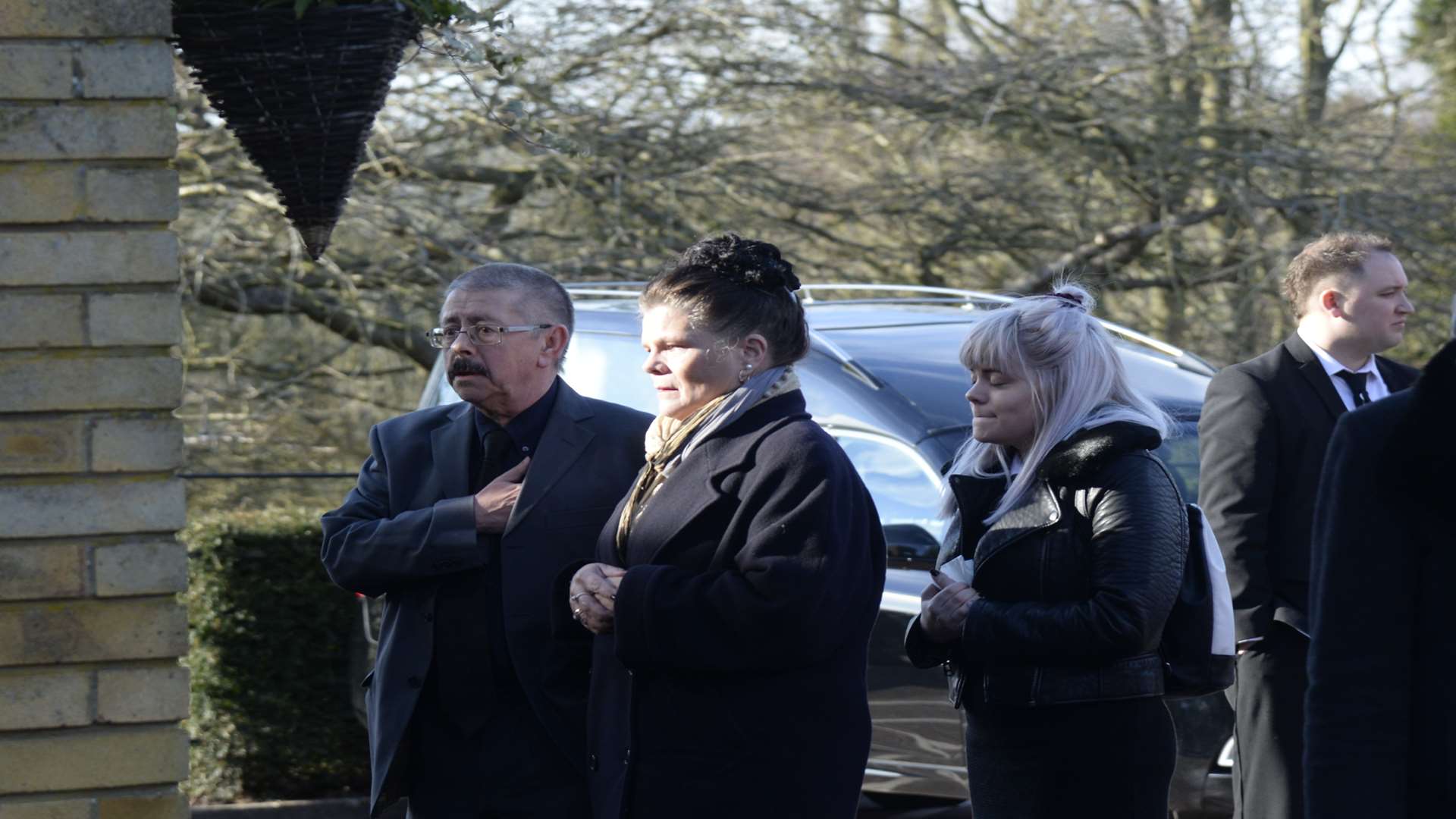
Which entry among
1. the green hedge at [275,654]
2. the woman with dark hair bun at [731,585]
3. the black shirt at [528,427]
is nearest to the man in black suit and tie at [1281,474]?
the woman with dark hair bun at [731,585]

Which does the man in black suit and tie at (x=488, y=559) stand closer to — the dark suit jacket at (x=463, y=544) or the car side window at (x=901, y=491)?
the dark suit jacket at (x=463, y=544)

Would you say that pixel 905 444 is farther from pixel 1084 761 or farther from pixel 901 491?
pixel 1084 761

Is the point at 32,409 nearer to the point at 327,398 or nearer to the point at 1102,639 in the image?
the point at 1102,639

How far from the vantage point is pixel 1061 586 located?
3205mm

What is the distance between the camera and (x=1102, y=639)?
10.1 feet

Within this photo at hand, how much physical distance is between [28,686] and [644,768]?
1.10 metres

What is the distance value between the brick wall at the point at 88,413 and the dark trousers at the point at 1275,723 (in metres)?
2.80

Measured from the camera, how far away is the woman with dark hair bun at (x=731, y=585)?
286cm

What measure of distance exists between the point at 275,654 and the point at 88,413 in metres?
4.07

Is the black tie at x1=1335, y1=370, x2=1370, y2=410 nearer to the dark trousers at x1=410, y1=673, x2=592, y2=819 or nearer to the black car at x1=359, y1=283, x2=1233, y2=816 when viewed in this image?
the black car at x1=359, y1=283, x2=1233, y2=816

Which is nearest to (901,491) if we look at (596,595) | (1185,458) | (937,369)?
(937,369)

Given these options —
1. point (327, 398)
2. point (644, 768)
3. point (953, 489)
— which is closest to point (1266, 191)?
point (327, 398)

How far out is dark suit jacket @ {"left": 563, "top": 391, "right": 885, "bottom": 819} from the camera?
2.85 metres

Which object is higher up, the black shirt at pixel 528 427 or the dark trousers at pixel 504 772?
the black shirt at pixel 528 427
